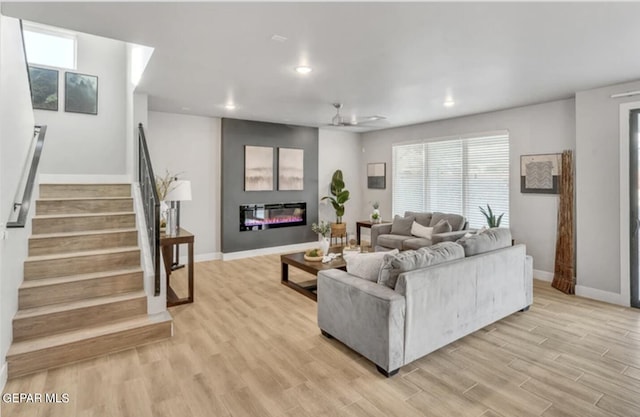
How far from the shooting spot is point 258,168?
6.69m

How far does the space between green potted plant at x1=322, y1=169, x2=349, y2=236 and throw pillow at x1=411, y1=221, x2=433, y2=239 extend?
181cm

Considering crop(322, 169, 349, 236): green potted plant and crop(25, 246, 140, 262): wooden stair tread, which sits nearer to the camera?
crop(25, 246, 140, 262): wooden stair tread

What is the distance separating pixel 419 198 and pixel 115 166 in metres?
5.61

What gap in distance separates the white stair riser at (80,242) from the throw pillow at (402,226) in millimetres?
4344

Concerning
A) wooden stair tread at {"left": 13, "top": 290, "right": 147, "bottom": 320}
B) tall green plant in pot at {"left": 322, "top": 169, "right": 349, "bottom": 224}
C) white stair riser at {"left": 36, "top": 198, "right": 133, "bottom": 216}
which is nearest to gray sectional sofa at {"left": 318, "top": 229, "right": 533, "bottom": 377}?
wooden stair tread at {"left": 13, "top": 290, "right": 147, "bottom": 320}

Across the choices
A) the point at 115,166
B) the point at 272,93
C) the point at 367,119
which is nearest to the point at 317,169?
the point at 367,119

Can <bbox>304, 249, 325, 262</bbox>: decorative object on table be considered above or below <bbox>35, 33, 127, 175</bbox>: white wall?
below

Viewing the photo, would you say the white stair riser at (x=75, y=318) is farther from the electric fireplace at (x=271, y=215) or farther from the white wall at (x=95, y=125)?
the electric fireplace at (x=271, y=215)

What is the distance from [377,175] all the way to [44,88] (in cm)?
624

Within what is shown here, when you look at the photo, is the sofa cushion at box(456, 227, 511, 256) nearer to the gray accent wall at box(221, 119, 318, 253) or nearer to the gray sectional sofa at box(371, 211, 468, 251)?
the gray sectional sofa at box(371, 211, 468, 251)

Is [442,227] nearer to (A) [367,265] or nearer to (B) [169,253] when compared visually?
(A) [367,265]

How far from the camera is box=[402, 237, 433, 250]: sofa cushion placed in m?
5.53

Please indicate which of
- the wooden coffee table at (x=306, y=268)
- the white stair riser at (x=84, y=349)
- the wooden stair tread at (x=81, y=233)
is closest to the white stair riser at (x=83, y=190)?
the wooden stair tread at (x=81, y=233)

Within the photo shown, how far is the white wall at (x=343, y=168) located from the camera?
7781 millimetres
